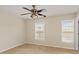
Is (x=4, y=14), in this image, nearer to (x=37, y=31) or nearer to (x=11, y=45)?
(x=11, y=45)

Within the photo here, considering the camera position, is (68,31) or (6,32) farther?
(6,32)

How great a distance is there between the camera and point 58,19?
3.23m

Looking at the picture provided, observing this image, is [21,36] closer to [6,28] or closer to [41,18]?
[41,18]

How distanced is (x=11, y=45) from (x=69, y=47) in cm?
228

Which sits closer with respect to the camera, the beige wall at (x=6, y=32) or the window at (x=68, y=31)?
the window at (x=68, y=31)

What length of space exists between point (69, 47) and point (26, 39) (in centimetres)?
190

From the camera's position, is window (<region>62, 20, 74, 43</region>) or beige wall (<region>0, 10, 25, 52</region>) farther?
beige wall (<region>0, 10, 25, 52</region>)

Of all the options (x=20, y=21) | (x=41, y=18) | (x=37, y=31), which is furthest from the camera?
(x=41, y=18)

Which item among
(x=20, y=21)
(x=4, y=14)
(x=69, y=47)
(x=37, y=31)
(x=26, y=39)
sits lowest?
(x=69, y=47)
